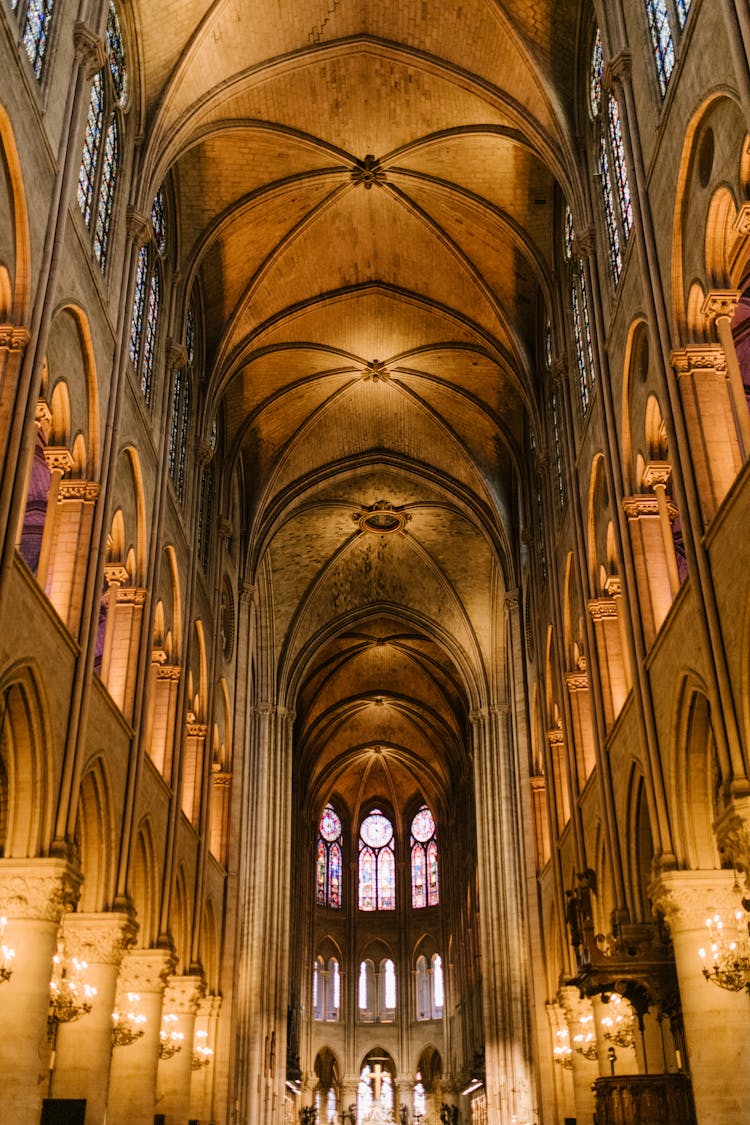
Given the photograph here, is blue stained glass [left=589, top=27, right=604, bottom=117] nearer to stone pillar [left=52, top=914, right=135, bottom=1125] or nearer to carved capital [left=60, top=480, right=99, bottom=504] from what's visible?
carved capital [left=60, top=480, right=99, bottom=504]

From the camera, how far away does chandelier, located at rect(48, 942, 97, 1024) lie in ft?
54.2

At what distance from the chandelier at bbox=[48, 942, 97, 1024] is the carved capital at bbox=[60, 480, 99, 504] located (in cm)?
658

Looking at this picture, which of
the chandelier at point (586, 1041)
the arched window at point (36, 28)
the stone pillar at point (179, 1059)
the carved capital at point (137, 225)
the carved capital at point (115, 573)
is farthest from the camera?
the stone pillar at point (179, 1059)

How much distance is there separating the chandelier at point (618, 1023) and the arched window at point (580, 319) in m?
10.5

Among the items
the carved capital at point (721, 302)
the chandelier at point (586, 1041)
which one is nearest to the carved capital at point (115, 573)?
the carved capital at point (721, 302)

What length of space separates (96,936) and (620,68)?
49.4ft

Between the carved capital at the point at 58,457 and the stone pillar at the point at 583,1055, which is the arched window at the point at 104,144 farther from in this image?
the stone pillar at the point at 583,1055

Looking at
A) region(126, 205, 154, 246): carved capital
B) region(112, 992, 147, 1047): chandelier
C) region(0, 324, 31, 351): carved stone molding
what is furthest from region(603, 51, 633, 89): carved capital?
region(112, 992, 147, 1047): chandelier

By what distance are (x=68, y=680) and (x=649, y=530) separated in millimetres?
8636

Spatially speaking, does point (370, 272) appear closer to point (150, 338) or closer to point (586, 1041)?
point (150, 338)

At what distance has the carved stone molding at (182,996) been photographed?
77.4ft

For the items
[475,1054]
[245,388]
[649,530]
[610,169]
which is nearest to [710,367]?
[649,530]

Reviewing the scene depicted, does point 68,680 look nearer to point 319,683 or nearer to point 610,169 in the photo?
point 610,169

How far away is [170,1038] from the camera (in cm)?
2295
